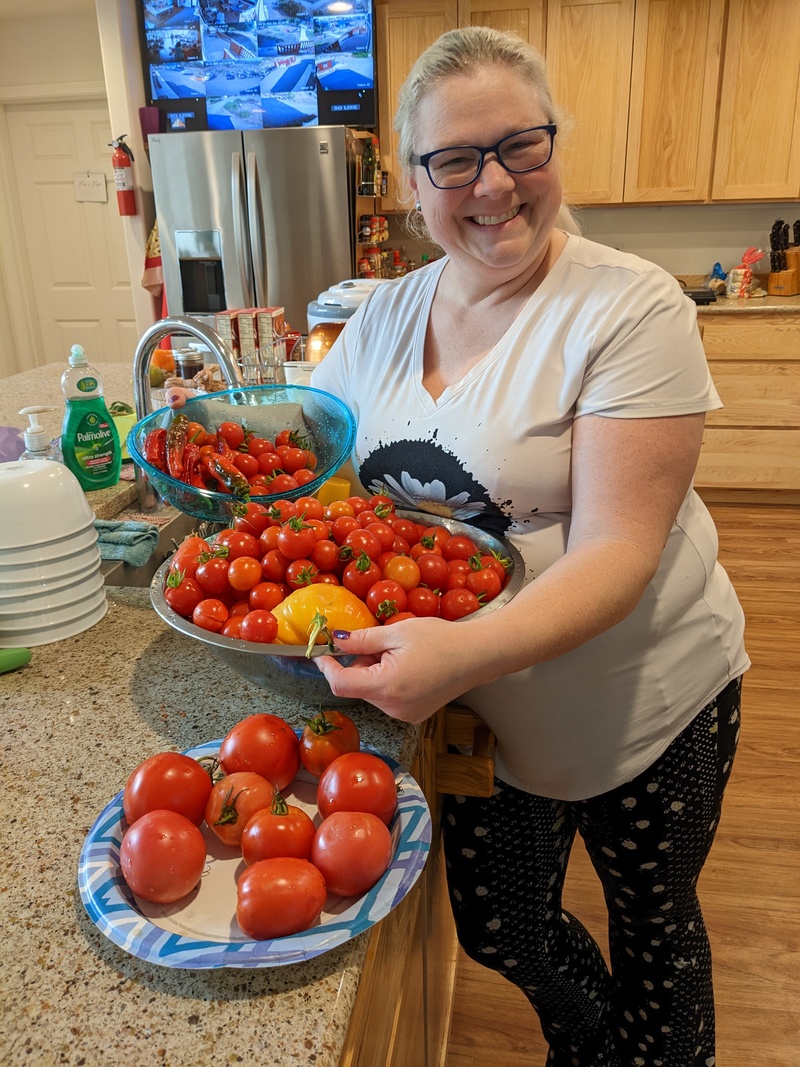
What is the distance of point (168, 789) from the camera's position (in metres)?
0.69

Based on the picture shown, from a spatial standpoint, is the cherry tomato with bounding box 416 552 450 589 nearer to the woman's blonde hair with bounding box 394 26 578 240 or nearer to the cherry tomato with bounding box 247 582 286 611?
the cherry tomato with bounding box 247 582 286 611

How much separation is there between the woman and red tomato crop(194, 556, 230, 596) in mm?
215

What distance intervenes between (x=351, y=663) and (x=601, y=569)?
10.7 inches

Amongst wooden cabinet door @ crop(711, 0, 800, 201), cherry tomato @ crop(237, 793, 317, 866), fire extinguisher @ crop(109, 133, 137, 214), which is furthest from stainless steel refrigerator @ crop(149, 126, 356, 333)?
cherry tomato @ crop(237, 793, 317, 866)

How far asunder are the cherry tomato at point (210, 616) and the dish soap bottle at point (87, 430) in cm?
75

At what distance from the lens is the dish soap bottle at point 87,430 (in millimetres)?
1436

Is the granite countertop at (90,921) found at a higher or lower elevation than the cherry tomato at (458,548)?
lower

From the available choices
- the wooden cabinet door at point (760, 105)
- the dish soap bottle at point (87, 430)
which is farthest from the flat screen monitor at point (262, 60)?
the dish soap bottle at point (87, 430)

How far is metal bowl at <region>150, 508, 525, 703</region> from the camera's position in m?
0.78

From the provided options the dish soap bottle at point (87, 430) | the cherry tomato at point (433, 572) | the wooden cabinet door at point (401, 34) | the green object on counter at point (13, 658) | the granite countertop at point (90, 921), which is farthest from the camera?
the wooden cabinet door at point (401, 34)

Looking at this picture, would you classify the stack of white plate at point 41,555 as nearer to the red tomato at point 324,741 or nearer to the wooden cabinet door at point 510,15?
the red tomato at point 324,741

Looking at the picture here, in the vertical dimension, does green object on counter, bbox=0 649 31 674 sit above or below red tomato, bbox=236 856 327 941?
below

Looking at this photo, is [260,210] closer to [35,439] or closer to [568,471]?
[35,439]

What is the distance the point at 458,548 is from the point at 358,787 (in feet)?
1.14
